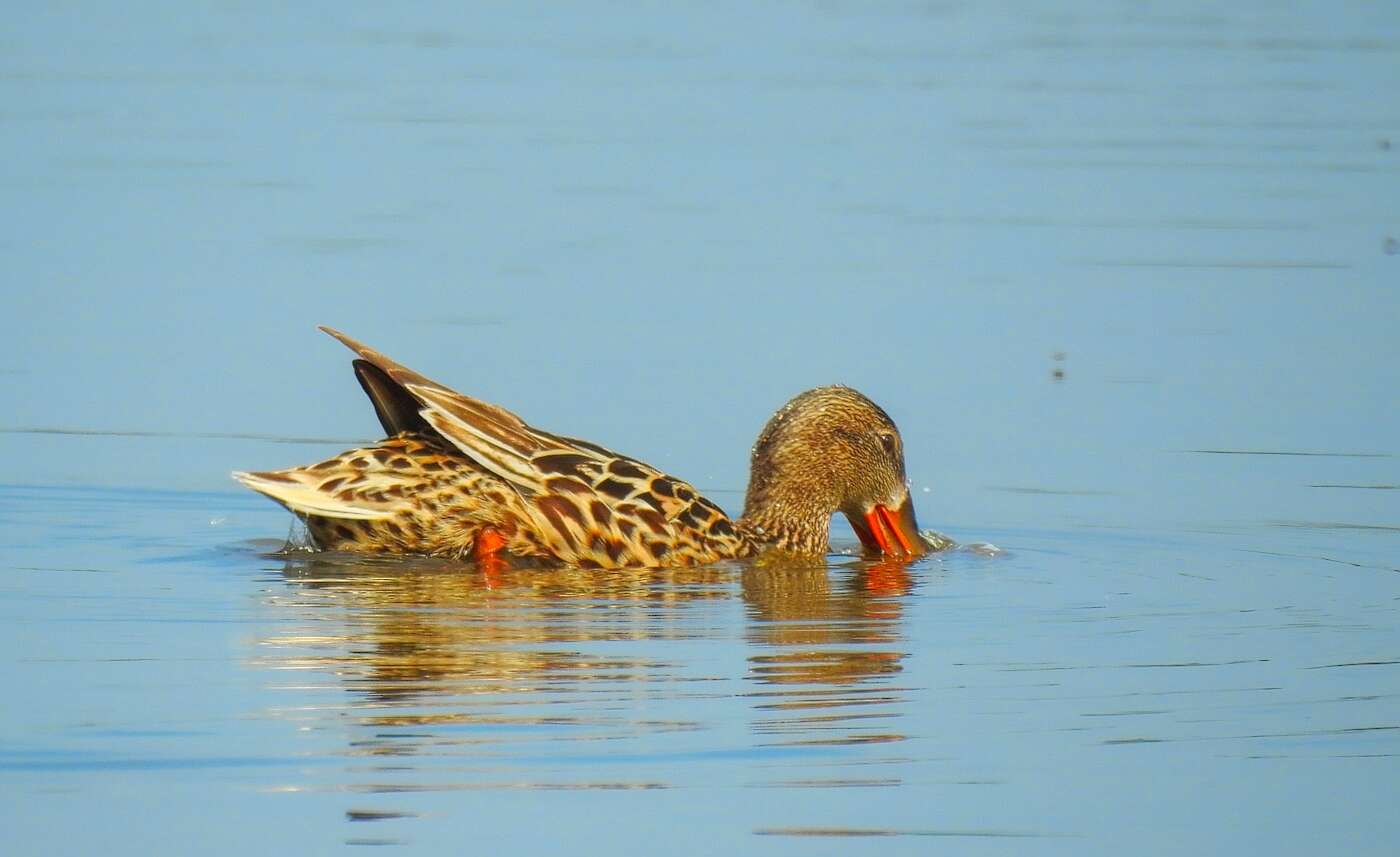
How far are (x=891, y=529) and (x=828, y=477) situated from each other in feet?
1.08

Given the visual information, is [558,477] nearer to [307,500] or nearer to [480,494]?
[480,494]

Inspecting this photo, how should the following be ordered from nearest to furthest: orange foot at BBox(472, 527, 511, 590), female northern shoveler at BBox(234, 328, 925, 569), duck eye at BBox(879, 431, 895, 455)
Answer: female northern shoveler at BBox(234, 328, 925, 569) < orange foot at BBox(472, 527, 511, 590) < duck eye at BBox(879, 431, 895, 455)

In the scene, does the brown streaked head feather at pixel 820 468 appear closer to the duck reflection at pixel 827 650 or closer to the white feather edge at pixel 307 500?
the duck reflection at pixel 827 650

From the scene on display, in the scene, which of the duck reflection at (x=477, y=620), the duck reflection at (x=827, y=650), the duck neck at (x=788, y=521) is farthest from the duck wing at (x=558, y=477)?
the duck neck at (x=788, y=521)

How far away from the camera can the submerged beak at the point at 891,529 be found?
33.9 ft

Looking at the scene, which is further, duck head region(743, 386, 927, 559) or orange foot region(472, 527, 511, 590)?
duck head region(743, 386, 927, 559)

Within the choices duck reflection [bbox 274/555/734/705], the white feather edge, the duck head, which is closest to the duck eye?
the duck head

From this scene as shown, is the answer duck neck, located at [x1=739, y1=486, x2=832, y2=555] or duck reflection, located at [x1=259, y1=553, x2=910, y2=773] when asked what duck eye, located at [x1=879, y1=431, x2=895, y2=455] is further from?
duck reflection, located at [x1=259, y1=553, x2=910, y2=773]

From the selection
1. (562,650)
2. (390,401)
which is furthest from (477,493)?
(562,650)

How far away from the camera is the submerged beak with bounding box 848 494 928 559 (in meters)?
10.3

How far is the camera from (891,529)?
1046cm

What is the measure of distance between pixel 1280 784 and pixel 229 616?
3284 millimetres

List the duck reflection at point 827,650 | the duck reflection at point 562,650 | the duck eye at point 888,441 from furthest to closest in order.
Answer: the duck eye at point 888,441 → the duck reflection at point 827,650 → the duck reflection at point 562,650

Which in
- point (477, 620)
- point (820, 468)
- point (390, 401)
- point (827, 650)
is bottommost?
point (827, 650)
